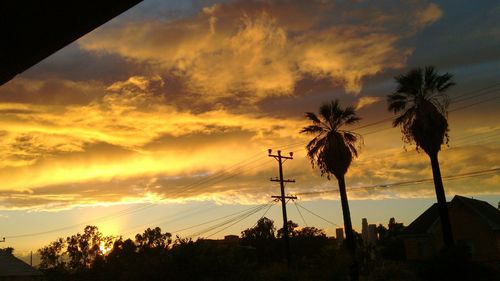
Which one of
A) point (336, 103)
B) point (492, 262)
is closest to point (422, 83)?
point (336, 103)

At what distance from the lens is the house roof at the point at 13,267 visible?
228 ft

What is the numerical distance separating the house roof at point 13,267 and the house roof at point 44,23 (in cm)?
7616

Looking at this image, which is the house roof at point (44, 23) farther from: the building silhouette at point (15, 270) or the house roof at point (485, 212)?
the building silhouette at point (15, 270)

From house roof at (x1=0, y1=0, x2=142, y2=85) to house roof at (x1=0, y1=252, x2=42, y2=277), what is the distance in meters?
76.2

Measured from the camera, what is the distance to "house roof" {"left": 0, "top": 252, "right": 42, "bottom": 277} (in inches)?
2732

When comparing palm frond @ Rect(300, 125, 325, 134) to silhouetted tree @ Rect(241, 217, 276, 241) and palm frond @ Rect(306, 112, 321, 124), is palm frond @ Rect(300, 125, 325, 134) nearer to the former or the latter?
palm frond @ Rect(306, 112, 321, 124)

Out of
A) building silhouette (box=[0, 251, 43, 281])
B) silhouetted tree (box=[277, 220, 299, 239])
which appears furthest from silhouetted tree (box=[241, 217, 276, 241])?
building silhouette (box=[0, 251, 43, 281])

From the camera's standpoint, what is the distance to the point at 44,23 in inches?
96.6

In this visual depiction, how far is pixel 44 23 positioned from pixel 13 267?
80.1 m

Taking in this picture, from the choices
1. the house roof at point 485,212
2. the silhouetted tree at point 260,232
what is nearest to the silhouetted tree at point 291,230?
the silhouetted tree at point 260,232

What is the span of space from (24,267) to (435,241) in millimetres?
61603

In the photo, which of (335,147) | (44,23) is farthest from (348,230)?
(44,23)

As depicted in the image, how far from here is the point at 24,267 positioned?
73875mm

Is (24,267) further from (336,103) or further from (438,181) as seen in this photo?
(438,181)
